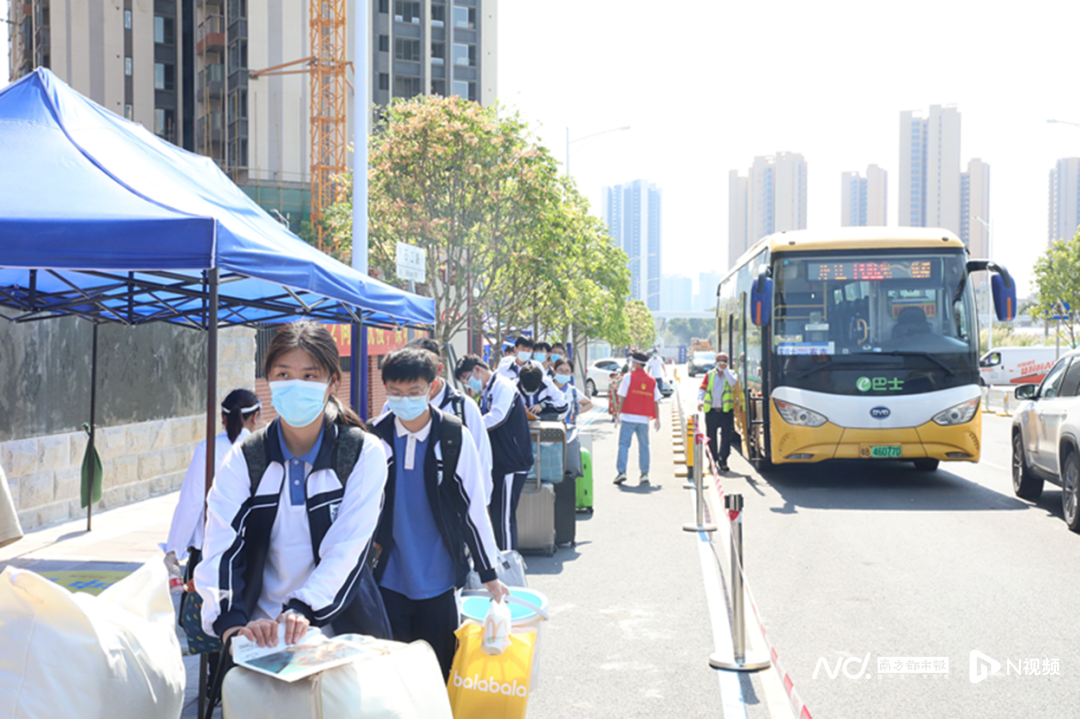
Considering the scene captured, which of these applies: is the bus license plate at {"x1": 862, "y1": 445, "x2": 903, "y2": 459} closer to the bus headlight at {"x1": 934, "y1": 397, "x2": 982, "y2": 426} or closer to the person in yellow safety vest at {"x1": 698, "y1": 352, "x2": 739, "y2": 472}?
the bus headlight at {"x1": 934, "y1": 397, "x2": 982, "y2": 426}

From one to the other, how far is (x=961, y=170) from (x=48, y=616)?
123558 millimetres

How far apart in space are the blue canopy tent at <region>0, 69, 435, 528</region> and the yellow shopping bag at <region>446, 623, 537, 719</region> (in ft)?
7.91

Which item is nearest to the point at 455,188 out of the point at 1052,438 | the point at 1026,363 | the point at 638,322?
the point at 1052,438

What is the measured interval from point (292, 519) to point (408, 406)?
3.58 feet

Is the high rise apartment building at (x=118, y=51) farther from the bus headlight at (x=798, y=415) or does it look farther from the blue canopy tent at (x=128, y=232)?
the blue canopy tent at (x=128, y=232)

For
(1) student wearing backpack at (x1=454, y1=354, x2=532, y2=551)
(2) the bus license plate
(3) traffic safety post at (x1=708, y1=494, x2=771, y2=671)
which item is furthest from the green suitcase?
(3) traffic safety post at (x1=708, y1=494, x2=771, y2=671)

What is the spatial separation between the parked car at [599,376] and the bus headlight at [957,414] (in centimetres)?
2932

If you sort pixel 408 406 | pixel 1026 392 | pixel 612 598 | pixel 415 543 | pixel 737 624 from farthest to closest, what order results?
pixel 1026 392, pixel 612 598, pixel 737 624, pixel 408 406, pixel 415 543

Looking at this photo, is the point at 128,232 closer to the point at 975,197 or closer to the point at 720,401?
the point at 720,401

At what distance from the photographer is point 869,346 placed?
12.5m

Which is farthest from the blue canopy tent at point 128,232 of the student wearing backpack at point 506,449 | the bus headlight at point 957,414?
the bus headlight at point 957,414

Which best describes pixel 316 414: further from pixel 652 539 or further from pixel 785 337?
pixel 785 337

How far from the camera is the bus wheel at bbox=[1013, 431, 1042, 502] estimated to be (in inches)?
461

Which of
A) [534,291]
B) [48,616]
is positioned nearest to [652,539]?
[48,616]
